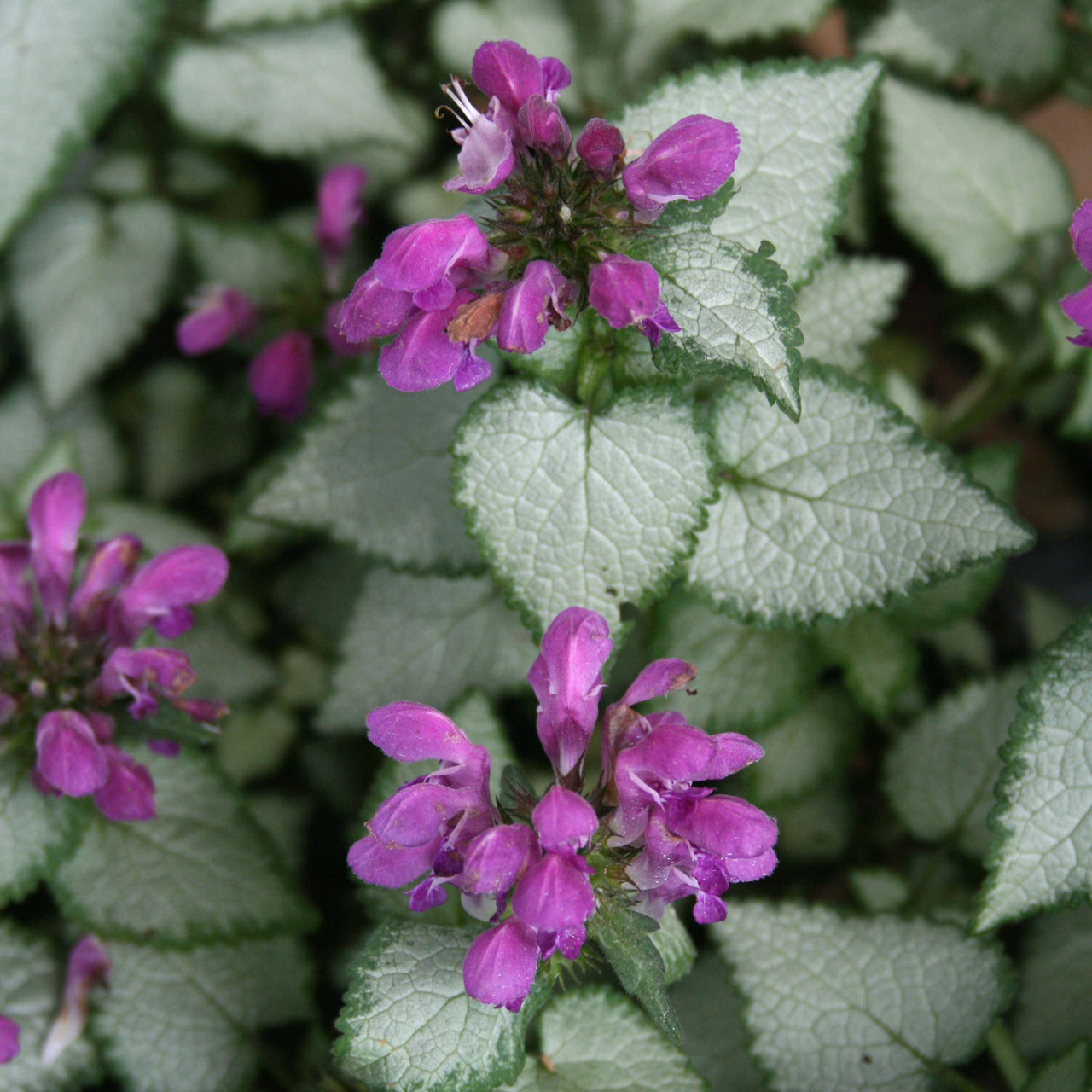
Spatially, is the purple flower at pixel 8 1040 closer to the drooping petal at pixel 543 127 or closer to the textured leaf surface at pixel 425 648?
the textured leaf surface at pixel 425 648

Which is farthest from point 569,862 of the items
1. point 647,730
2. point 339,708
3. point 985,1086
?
point 985,1086

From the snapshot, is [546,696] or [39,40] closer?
[546,696]

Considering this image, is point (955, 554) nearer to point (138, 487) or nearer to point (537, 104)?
point (537, 104)

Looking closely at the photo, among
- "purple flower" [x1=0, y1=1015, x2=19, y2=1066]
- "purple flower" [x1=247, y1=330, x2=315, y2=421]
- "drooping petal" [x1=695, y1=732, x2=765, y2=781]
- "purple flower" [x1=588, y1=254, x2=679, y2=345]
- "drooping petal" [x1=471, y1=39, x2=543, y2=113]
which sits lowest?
"purple flower" [x1=0, y1=1015, x2=19, y2=1066]

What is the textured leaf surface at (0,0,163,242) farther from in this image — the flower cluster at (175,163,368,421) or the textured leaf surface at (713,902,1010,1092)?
the textured leaf surface at (713,902,1010,1092)

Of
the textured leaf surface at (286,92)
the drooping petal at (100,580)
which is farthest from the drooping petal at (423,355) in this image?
the textured leaf surface at (286,92)

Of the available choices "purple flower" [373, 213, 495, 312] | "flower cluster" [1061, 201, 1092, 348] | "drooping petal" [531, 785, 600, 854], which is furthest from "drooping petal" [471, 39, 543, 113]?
"drooping petal" [531, 785, 600, 854]
